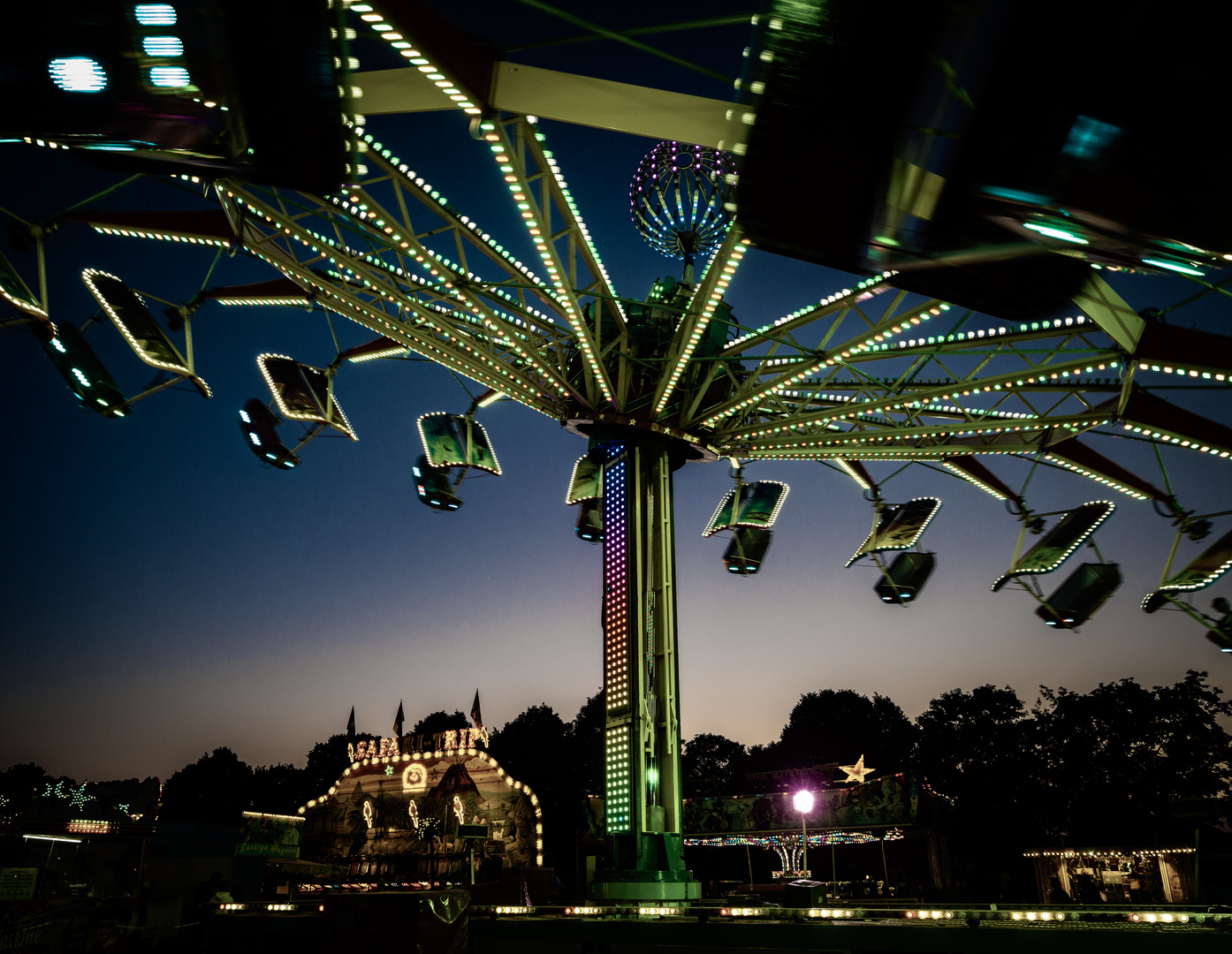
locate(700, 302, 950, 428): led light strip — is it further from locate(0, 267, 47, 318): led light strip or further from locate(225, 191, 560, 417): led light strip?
locate(0, 267, 47, 318): led light strip

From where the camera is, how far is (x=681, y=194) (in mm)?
15312

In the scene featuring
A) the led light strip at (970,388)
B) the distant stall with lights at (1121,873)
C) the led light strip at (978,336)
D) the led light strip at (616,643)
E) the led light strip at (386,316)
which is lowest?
the distant stall with lights at (1121,873)

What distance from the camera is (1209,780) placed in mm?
42969

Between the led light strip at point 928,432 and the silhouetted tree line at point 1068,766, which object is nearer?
the led light strip at point 928,432

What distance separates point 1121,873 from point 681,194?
81.1 ft

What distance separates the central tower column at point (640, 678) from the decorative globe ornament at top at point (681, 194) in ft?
13.0

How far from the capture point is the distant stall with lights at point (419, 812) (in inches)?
1121

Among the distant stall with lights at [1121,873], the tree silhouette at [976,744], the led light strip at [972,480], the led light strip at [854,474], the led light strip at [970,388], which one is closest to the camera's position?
the led light strip at [970,388]

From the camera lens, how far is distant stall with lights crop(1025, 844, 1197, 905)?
24.2 meters

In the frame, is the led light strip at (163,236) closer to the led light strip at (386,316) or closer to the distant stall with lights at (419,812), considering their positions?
the led light strip at (386,316)

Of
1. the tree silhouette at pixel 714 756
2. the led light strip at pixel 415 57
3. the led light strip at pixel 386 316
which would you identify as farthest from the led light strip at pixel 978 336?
the tree silhouette at pixel 714 756

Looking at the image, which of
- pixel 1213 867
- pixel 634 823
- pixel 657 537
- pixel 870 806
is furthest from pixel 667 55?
pixel 1213 867

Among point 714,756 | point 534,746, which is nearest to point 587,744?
point 534,746

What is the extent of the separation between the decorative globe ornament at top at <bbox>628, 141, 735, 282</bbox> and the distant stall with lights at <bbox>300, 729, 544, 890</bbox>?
2026 centimetres
